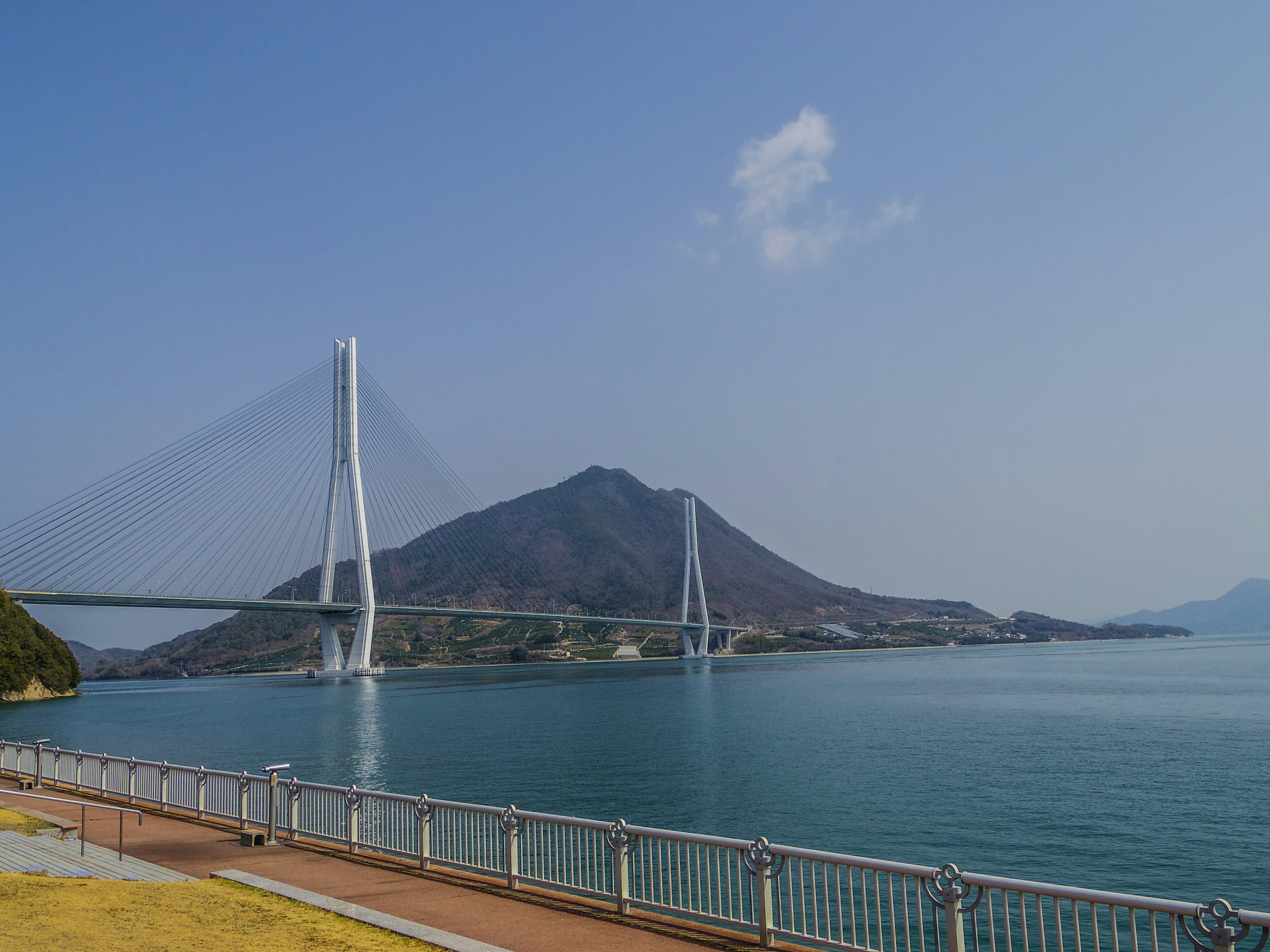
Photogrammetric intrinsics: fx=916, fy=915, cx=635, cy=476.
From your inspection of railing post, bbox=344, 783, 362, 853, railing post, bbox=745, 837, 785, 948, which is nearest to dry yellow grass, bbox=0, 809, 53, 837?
railing post, bbox=344, 783, 362, 853

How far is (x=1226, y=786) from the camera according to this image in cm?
2773

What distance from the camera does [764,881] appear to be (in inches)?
360

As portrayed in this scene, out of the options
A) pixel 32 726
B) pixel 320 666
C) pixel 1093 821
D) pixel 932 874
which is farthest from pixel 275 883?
pixel 320 666

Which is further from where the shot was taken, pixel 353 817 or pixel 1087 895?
pixel 353 817

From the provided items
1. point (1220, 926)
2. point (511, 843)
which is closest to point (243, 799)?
point (511, 843)

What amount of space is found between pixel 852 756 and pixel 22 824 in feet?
94.8

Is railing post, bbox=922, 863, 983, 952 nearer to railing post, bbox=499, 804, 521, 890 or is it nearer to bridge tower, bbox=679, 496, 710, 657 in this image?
railing post, bbox=499, 804, 521, 890

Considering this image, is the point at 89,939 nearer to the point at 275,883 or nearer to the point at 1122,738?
the point at 275,883

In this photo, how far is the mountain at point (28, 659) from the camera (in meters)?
86.4

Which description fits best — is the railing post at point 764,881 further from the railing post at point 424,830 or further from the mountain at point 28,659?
the mountain at point 28,659

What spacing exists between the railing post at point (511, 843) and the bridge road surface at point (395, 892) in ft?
1.34

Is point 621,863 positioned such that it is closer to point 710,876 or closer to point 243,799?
point 710,876

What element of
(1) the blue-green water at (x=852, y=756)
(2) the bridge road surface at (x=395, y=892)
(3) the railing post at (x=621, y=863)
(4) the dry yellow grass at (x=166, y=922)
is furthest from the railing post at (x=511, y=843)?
(1) the blue-green water at (x=852, y=756)

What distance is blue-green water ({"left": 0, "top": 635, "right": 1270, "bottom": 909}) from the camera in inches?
848
